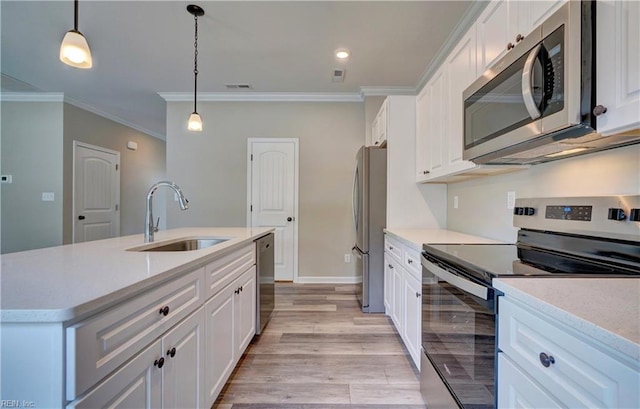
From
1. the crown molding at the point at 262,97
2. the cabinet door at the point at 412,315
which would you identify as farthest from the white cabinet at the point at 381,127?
the cabinet door at the point at 412,315

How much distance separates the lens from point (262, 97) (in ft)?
13.5

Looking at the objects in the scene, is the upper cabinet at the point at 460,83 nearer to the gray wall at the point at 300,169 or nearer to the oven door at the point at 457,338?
the oven door at the point at 457,338

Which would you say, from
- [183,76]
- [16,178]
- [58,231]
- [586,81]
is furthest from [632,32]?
[16,178]

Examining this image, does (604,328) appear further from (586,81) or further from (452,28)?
(452,28)

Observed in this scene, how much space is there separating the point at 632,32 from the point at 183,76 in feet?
12.8

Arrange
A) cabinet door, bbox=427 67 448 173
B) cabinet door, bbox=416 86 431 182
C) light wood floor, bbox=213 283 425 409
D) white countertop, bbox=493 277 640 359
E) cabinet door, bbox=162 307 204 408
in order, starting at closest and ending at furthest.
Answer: white countertop, bbox=493 277 640 359 < cabinet door, bbox=162 307 204 408 < light wood floor, bbox=213 283 425 409 < cabinet door, bbox=427 67 448 173 < cabinet door, bbox=416 86 431 182

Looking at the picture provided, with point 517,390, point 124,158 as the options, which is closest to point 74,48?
point 517,390

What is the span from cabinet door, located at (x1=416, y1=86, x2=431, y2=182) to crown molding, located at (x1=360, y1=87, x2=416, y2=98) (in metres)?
1.14

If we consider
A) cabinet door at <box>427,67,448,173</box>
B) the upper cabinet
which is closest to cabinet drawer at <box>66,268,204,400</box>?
Answer: the upper cabinet

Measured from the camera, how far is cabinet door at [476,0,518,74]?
1379mm

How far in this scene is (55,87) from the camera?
402 centimetres

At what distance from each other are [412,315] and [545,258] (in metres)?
0.89

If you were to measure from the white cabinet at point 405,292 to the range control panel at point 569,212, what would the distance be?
720mm

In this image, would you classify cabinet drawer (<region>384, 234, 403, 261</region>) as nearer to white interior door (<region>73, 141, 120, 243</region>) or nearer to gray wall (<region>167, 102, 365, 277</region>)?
gray wall (<region>167, 102, 365, 277</region>)
